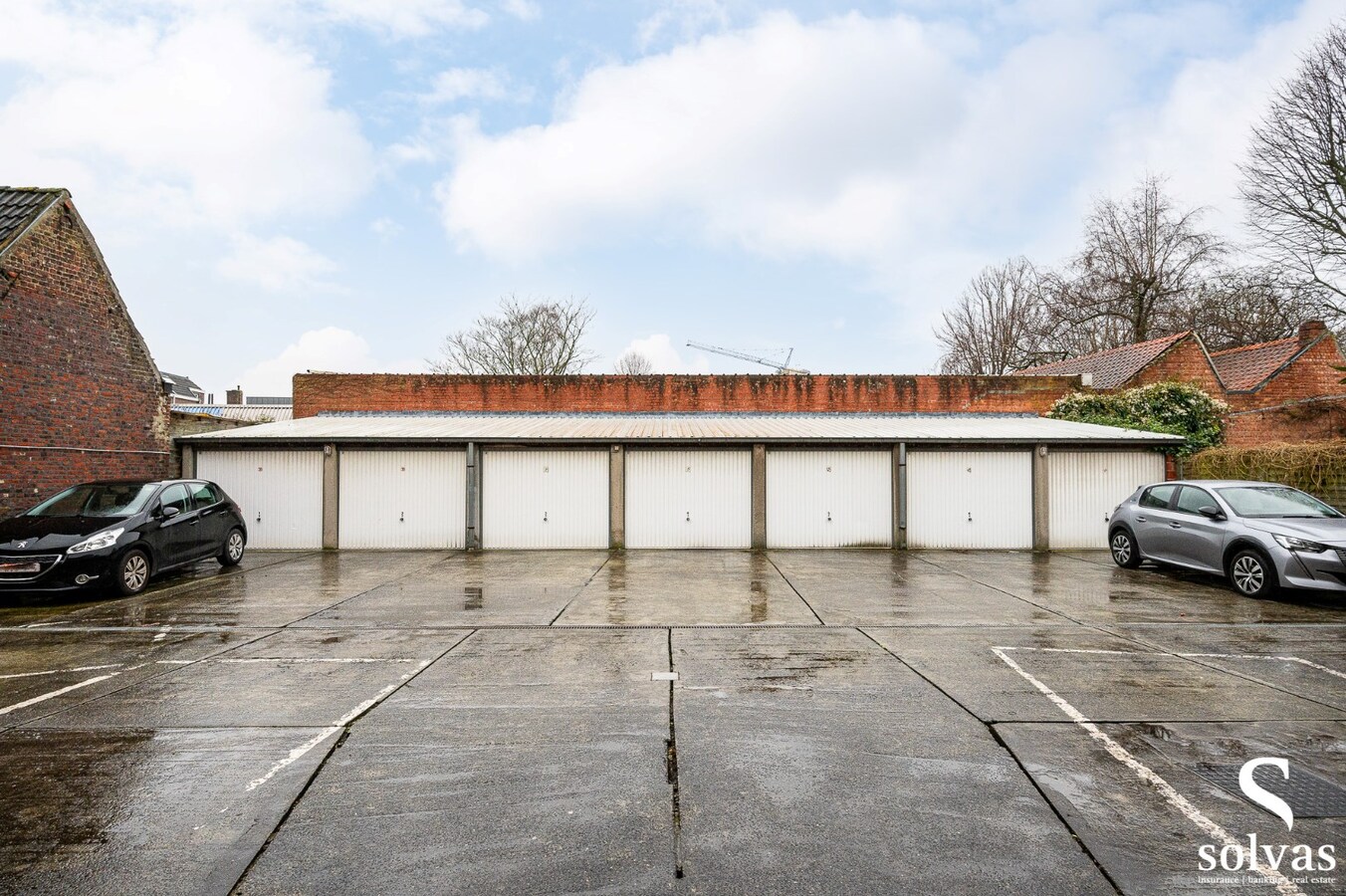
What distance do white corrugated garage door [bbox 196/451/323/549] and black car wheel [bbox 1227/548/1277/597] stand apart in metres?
15.5

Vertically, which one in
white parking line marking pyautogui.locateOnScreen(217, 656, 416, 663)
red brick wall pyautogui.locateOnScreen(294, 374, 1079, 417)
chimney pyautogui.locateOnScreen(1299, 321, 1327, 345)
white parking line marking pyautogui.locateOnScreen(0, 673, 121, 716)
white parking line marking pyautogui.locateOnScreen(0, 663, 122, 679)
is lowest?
white parking line marking pyautogui.locateOnScreen(217, 656, 416, 663)

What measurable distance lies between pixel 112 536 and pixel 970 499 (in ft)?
47.6

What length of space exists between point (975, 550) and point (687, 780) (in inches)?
495

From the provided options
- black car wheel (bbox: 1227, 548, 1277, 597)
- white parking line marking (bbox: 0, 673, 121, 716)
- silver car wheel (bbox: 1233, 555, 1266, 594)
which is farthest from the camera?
silver car wheel (bbox: 1233, 555, 1266, 594)

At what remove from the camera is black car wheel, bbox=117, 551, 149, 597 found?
8.59m

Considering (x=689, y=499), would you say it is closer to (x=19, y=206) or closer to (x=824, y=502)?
(x=824, y=502)

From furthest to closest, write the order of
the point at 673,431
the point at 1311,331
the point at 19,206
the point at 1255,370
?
the point at 1255,370
the point at 1311,331
the point at 673,431
the point at 19,206

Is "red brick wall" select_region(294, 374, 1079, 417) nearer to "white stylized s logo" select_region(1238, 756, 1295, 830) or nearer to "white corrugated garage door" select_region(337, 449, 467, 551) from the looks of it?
"white corrugated garage door" select_region(337, 449, 467, 551)

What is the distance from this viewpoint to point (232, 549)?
11.3 meters

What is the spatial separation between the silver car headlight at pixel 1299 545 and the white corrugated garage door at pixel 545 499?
10679 millimetres

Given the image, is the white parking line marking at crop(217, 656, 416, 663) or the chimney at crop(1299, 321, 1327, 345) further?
the chimney at crop(1299, 321, 1327, 345)

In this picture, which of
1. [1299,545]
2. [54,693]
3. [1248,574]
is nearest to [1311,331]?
[1248,574]

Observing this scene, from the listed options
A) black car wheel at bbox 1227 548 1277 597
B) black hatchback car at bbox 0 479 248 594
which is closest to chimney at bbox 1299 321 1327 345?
black car wheel at bbox 1227 548 1277 597

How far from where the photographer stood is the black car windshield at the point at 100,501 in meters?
9.16
